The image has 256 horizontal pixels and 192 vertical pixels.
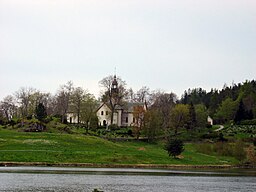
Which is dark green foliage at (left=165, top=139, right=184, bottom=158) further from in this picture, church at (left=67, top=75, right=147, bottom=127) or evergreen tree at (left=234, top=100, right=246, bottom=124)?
evergreen tree at (left=234, top=100, right=246, bottom=124)

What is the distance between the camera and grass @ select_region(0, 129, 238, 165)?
7619 centimetres

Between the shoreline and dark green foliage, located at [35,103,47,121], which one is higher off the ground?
dark green foliage, located at [35,103,47,121]

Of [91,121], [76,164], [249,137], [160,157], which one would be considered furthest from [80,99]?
[76,164]

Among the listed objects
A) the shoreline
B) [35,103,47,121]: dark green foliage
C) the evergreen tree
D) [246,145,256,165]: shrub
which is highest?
the evergreen tree

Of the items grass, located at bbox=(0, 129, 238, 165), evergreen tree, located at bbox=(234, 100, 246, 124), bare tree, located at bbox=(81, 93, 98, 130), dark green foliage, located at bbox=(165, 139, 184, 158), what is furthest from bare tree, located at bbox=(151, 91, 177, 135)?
dark green foliage, located at bbox=(165, 139, 184, 158)

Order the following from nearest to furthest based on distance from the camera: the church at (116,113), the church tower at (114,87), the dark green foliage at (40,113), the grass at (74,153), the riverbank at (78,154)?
the riverbank at (78,154), the grass at (74,153), the dark green foliage at (40,113), the church tower at (114,87), the church at (116,113)

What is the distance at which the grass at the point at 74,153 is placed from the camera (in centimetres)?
7619

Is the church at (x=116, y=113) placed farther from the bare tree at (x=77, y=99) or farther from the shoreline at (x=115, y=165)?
the shoreline at (x=115, y=165)

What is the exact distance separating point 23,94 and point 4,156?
89679 mm

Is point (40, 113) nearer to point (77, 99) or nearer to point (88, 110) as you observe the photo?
point (88, 110)

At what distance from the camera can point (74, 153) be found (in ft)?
262

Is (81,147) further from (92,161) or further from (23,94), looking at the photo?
(23,94)

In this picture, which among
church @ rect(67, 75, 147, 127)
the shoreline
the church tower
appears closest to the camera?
the shoreline

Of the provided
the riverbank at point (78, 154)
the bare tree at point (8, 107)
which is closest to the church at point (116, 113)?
the bare tree at point (8, 107)
